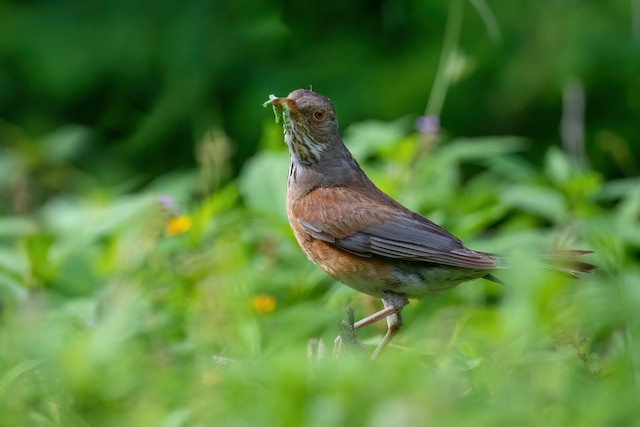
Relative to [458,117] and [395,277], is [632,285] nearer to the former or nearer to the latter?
[395,277]

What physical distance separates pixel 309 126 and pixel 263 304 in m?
0.77

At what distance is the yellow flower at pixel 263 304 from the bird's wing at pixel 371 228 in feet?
1.40

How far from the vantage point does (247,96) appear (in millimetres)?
7660

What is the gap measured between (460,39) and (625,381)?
17.4 feet

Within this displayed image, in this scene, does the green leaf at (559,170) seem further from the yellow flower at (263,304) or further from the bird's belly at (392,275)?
the yellow flower at (263,304)

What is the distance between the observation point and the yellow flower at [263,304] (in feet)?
14.1

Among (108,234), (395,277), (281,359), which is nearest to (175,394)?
(281,359)

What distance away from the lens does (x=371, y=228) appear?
4066 mm

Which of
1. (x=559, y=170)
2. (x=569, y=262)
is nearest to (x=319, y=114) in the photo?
(x=569, y=262)

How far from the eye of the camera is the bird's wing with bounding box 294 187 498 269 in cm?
392

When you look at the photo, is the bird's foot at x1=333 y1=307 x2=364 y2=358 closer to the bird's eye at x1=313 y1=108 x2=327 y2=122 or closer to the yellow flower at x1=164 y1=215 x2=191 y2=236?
the bird's eye at x1=313 y1=108 x2=327 y2=122

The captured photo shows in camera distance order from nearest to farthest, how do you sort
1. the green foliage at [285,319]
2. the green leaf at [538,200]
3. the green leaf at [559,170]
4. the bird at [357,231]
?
the green foliage at [285,319] → the bird at [357,231] → the green leaf at [538,200] → the green leaf at [559,170]

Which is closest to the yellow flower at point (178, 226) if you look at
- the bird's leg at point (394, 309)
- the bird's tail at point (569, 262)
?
the bird's leg at point (394, 309)

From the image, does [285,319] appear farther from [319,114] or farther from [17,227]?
[17,227]
